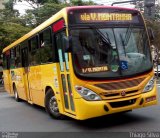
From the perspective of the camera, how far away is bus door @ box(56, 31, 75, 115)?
28.1 ft

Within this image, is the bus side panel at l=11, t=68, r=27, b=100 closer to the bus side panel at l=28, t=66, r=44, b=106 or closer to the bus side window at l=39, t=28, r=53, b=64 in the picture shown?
the bus side panel at l=28, t=66, r=44, b=106

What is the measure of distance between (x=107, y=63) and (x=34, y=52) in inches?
165

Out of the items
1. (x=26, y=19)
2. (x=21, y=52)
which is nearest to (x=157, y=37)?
(x=26, y=19)

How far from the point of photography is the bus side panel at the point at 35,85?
1125cm

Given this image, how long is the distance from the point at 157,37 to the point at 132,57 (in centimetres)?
2764

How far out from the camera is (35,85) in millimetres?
11852

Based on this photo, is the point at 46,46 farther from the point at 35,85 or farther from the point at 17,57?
the point at 17,57

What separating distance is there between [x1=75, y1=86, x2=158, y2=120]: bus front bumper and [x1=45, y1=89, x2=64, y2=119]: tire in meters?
2.00

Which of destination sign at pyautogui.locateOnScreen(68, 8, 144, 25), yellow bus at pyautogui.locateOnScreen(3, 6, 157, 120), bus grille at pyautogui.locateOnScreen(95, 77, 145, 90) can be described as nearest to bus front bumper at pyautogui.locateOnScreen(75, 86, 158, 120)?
yellow bus at pyautogui.locateOnScreen(3, 6, 157, 120)

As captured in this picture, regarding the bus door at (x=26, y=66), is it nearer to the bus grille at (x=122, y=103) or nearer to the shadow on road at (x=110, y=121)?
the shadow on road at (x=110, y=121)

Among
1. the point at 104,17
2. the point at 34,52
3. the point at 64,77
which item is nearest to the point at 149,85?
the point at 104,17

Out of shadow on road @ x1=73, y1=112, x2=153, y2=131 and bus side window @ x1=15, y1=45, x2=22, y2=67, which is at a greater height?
bus side window @ x1=15, y1=45, x2=22, y2=67

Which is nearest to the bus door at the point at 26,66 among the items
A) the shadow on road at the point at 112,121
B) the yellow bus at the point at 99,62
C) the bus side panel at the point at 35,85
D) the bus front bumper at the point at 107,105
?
the bus side panel at the point at 35,85

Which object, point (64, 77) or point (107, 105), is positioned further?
point (64, 77)
